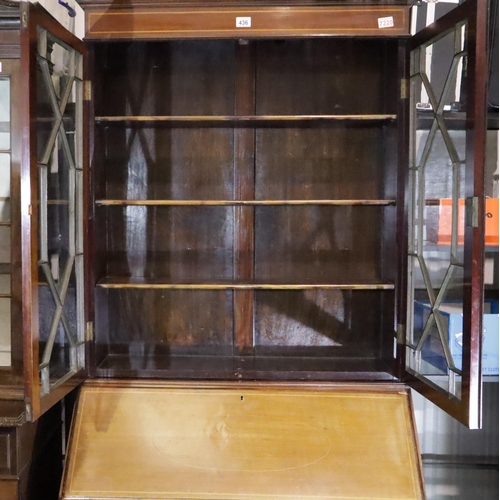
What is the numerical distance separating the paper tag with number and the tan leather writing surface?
126cm

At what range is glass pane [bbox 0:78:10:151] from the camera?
5.82 ft

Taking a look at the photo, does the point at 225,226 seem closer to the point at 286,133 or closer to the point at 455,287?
the point at 286,133

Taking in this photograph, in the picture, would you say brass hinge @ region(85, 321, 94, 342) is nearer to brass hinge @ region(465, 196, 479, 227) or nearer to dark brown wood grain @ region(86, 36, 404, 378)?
dark brown wood grain @ region(86, 36, 404, 378)

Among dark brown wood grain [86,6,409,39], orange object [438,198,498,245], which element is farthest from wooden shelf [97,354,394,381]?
dark brown wood grain [86,6,409,39]

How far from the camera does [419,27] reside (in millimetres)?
2186

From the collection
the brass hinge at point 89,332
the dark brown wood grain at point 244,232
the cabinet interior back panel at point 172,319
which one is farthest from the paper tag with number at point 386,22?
the brass hinge at point 89,332

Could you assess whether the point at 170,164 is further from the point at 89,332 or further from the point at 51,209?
the point at 89,332

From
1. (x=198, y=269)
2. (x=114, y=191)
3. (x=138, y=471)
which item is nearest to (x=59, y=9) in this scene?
(x=114, y=191)

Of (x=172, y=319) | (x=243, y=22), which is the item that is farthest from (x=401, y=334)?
(x=243, y=22)

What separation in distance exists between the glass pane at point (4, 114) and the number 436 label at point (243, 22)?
2.71ft

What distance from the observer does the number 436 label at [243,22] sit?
67.8 inches

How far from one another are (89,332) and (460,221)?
1.34 m

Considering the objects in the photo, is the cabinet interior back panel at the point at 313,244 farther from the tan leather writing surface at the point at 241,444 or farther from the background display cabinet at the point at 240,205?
the tan leather writing surface at the point at 241,444

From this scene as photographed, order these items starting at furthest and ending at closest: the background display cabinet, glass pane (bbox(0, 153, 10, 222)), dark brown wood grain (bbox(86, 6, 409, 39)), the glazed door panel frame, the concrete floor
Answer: the concrete floor < glass pane (bbox(0, 153, 10, 222)) < dark brown wood grain (bbox(86, 6, 409, 39)) < the background display cabinet < the glazed door panel frame
